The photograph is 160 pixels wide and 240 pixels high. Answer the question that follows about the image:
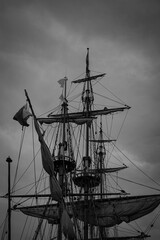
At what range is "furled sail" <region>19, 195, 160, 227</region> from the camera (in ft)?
112

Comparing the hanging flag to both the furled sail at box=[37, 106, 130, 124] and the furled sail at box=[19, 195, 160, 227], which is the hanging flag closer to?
the furled sail at box=[19, 195, 160, 227]

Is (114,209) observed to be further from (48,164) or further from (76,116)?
(48,164)

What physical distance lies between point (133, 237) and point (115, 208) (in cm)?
1506

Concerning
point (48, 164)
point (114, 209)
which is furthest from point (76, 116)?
point (48, 164)

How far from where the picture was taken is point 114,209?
36.7 m

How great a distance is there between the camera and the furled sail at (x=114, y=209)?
3412cm

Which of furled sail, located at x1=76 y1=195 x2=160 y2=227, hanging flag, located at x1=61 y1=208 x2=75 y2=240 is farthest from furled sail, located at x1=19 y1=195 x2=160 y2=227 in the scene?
hanging flag, located at x1=61 y1=208 x2=75 y2=240

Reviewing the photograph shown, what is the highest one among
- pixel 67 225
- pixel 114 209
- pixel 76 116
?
pixel 76 116

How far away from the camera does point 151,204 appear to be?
3378cm

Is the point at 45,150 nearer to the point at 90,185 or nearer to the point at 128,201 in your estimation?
the point at 128,201

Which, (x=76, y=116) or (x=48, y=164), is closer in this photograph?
(x=48, y=164)

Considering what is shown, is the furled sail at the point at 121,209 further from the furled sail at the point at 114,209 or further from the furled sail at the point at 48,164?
the furled sail at the point at 48,164

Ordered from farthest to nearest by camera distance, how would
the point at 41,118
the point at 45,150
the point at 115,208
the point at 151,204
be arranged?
the point at 41,118 → the point at 115,208 → the point at 151,204 → the point at 45,150

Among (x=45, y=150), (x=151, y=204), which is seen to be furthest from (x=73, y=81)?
(x=45, y=150)
